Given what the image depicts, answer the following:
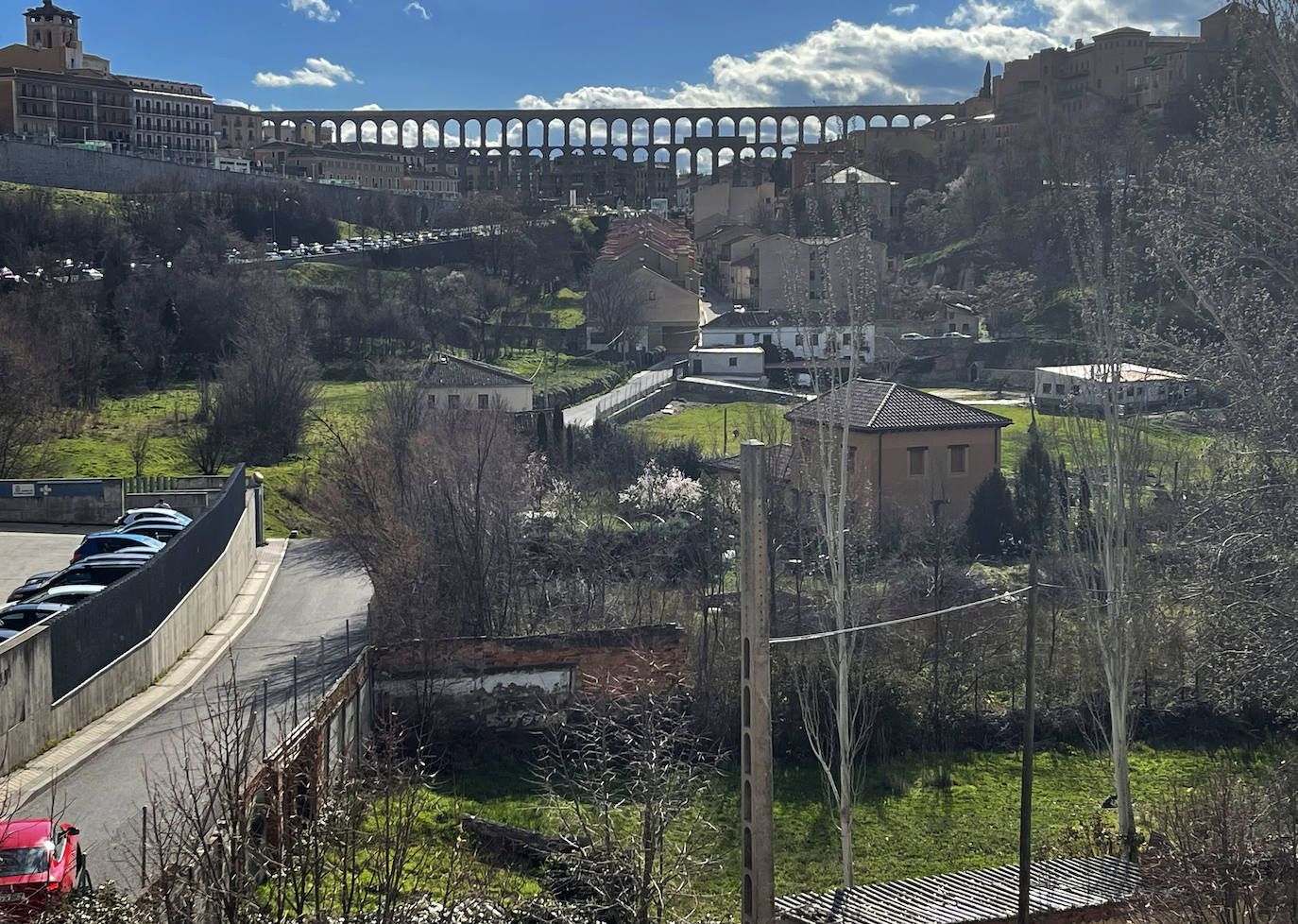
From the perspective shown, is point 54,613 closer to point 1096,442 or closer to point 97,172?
point 1096,442

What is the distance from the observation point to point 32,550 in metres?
22.0

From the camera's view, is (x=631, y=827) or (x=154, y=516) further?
(x=154, y=516)

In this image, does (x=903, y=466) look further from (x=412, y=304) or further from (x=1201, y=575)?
(x=412, y=304)

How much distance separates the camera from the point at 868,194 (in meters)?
69.1

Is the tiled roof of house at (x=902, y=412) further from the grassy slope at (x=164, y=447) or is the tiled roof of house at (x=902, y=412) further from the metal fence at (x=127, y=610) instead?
the metal fence at (x=127, y=610)

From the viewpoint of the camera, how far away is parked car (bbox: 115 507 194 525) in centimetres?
2186

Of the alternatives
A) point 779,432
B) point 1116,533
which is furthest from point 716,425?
point 1116,533

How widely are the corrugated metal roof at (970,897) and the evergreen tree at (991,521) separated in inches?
593

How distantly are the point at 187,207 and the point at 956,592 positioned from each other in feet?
155

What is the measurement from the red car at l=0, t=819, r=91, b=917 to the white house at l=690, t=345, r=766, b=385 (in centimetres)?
4050

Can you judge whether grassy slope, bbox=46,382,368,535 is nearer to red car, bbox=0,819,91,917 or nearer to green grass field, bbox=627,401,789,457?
green grass field, bbox=627,401,789,457

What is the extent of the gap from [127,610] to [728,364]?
3610cm

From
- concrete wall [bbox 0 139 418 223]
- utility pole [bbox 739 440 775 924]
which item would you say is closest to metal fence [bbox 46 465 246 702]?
utility pole [bbox 739 440 775 924]

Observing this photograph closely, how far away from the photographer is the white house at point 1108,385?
16.0m
